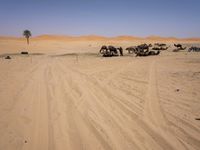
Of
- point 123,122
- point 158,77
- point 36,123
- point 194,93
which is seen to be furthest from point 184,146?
point 158,77

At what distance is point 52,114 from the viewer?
7.41 m

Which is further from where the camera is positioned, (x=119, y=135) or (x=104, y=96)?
(x=104, y=96)

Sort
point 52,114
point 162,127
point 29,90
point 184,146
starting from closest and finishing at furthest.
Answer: point 184,146, point 162,127, point 52,114, point 29,90

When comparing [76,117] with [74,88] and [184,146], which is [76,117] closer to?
[184,146]

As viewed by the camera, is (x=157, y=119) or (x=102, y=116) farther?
(x=102, y=116)

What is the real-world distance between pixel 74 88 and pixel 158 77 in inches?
180

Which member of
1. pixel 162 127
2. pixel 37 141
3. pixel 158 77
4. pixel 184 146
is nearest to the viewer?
pixel 184 146

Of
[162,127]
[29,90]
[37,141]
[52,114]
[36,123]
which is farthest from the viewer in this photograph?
[29,90]

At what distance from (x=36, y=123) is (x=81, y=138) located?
61.9 inches

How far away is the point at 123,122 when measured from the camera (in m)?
6.64

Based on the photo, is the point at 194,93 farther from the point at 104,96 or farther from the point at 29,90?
the point at 29,90

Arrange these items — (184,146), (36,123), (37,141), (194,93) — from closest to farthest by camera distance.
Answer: (184,146), (37,141), (36,123), (194,93)

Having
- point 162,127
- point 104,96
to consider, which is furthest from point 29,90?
point 162,127

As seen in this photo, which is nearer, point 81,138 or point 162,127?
point 81,138
